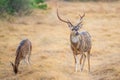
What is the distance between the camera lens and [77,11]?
37.1 meters

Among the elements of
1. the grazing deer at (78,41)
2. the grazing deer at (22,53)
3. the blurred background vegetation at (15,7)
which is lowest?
the blurred background vegetation at (15,7)

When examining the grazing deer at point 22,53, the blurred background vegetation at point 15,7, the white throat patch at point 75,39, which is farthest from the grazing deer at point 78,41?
the blurred background vegetation at point 15,7

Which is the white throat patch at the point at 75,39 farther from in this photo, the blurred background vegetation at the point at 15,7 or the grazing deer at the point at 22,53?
the blurred background vegetation at the point at 15,7

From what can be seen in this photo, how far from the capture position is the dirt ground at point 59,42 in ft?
55.2

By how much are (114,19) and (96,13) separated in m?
3.09

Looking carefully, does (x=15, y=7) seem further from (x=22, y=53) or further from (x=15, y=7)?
(x=22, y=53)

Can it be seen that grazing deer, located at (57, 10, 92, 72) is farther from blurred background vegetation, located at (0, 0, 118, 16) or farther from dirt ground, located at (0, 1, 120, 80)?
blurred background vegetation, located at (0, 0, 118, 16)

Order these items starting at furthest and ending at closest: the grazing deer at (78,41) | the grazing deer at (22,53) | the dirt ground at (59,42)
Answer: the grazing deer at (22,53)
the grazing deer at (78,41)
the dirt ground at (59,42)

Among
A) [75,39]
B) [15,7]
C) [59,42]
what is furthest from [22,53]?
[15,7]

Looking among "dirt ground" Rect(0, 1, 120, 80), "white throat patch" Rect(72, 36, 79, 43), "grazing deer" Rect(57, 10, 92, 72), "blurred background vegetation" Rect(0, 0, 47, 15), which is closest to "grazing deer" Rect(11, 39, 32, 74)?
"dirt ground" Rect(0, 1, 120, 80)

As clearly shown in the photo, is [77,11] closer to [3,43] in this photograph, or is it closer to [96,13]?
[96,13]

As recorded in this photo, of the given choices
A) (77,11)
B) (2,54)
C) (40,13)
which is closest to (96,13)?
(77,11)

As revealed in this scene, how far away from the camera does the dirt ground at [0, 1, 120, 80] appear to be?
16.8 metres

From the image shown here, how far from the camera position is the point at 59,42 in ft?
81.7
